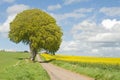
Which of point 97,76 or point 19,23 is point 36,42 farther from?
point 97,76

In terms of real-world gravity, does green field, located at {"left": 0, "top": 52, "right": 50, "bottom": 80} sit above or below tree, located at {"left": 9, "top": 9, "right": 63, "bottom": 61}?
below

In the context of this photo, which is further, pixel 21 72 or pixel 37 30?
pixel 37 30

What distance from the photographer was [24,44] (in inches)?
3656

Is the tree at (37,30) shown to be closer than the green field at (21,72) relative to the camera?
No

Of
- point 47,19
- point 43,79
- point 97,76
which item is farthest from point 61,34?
point 43,79

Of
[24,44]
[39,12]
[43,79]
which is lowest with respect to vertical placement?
[43,79]

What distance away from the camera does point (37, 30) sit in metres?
87.3

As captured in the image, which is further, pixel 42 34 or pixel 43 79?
pixel 42 34

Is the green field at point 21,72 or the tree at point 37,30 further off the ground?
the tree at point 37,30

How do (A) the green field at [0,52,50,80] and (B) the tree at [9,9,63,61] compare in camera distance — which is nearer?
(A) the green field at [0,52,50,80]

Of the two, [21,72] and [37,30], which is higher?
[37,30]

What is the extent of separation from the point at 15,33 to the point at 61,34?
10759 millimetres

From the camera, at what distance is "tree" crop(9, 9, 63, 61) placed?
285 feet

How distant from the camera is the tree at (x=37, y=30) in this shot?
285ft
